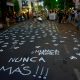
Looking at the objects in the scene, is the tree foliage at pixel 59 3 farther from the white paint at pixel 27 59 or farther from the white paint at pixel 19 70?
the white paint at pixel 19 70

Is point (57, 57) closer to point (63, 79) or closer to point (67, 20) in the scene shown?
point (63, 79)

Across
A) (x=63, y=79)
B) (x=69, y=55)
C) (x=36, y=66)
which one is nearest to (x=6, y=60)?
(x=36, y=66)

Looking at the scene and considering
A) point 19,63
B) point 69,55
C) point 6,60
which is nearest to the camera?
point 19,63

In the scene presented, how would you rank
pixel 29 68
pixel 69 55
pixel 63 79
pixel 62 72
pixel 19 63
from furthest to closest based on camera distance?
pixel 69 55 < pixel 19 63 < pixel 29 68 < pixel 62 72 < pixel 63 79

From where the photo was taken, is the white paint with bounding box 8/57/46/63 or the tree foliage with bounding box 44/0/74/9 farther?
the tree foliage with bounding box 44/0/74/9

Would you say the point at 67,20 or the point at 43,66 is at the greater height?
the point at 43,66

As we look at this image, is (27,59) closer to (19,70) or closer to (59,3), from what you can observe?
(19,70)

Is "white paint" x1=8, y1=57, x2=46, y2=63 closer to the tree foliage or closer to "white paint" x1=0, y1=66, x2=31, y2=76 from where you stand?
"white paint" x1=0, y1=66, x2=31, y2=76

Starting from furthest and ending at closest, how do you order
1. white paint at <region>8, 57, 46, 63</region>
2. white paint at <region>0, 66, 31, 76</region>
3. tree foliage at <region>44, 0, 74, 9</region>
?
tree foliage at <region>44, 0, 74, 9</region> < white paint at <region>8, 57, 46, 63</region> < white paint at <region>0, 66, 31, 76</region>

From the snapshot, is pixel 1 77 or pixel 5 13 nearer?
pixel 1 77

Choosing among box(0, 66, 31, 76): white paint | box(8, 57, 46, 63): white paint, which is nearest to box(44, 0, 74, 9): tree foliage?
box(8, 57, 46, 63): white paint

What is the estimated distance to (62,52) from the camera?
13852 mm

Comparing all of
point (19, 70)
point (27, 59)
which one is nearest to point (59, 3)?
point (27, 59)

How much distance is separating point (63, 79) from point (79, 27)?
20880 mm
